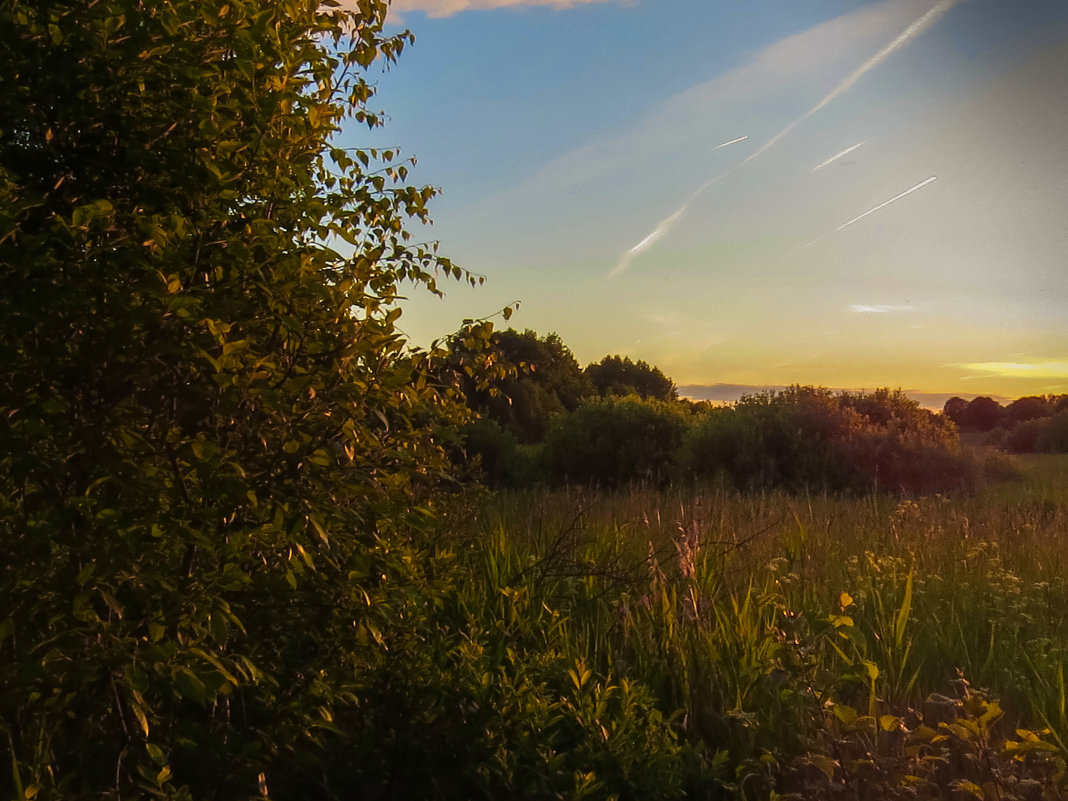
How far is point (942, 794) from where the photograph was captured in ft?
10.7

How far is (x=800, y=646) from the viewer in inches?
136

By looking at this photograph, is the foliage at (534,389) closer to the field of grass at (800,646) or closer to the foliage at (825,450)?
the foliage at (825,450)

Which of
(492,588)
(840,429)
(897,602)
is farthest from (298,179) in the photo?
(840,429)

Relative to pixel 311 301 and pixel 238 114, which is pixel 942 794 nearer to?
pixel 311 301

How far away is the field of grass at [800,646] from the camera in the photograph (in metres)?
3.17

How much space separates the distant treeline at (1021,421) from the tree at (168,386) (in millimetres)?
22488

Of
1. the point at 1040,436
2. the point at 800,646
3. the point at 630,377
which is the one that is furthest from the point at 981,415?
the point at 800,646

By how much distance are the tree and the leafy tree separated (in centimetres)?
2939

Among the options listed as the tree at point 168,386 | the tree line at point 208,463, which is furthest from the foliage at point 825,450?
the tree at point 168,386

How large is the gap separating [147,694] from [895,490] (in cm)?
1426

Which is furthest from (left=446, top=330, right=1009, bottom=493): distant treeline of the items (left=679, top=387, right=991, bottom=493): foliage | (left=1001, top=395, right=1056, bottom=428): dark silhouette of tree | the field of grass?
(left=1001, top=395, right=1056, bottom=428): dark silhouette of tree

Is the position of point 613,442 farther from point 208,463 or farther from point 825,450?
point 208,463

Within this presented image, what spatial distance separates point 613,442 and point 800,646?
13.4m

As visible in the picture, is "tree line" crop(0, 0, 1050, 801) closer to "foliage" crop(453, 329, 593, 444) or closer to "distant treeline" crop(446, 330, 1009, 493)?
"distant treeline" crop(446, 330, 1009, 493)
